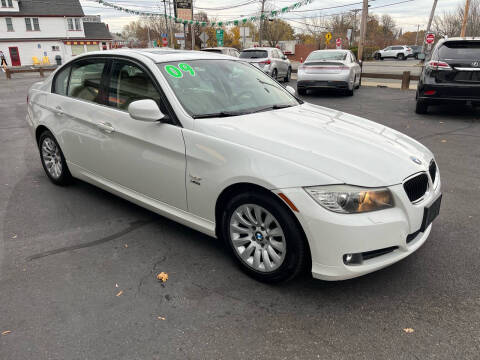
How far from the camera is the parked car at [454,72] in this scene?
8.56 metres

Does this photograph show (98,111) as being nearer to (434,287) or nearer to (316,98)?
(434,287)

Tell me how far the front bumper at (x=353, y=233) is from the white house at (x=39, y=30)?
172 ft

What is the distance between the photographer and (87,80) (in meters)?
4.50

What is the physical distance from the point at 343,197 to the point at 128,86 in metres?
2.43

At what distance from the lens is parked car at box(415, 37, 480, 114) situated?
856 cm

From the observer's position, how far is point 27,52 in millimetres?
52062

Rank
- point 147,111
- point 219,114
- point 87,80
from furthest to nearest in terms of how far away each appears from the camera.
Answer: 1. point 87,80
2. point 219,114
3. point 147,111

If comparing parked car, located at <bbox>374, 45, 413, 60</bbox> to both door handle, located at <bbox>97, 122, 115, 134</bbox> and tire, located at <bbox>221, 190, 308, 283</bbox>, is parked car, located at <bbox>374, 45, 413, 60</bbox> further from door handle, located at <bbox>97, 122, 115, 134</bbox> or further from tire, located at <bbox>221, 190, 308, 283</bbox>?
tire, located at <bbox>221, 190, 308, 283</bbox>

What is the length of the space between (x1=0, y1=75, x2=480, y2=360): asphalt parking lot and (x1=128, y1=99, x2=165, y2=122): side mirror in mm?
1188

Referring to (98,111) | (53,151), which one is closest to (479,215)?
(98,111)

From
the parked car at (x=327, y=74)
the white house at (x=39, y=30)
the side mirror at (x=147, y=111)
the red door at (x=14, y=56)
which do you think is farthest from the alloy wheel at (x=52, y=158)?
the red door at (x=14, y=56)

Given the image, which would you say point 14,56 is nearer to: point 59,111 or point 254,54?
Answer: point 254,54

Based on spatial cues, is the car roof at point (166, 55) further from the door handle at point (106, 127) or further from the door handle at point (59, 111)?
the door handle at point (59, 111)

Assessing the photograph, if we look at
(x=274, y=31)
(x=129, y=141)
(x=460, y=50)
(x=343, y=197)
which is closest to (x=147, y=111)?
(x=129, y=141)
